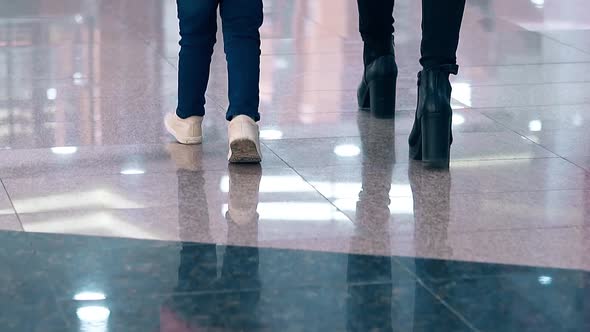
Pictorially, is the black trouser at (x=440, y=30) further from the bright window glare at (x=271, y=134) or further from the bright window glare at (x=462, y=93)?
the bright window glare at (x=462, y=93)

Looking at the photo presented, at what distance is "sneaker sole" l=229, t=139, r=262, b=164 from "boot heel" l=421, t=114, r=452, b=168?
0.47 metres

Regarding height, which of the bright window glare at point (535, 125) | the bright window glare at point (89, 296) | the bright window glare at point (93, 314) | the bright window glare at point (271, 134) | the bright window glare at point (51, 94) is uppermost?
the bright window glare at point (51, 94)

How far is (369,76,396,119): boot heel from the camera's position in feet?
13.2

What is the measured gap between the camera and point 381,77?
4008 millimetres

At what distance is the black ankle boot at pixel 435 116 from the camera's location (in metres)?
3.40

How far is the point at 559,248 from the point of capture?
271cm

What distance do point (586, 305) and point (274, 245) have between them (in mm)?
713

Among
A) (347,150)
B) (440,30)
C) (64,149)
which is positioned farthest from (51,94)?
(440,30)

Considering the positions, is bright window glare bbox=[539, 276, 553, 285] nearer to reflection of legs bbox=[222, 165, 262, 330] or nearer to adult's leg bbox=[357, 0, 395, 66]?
reflection of legs bbox=[222, 165, 262, 330]

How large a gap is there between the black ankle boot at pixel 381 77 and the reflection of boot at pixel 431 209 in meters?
0.59

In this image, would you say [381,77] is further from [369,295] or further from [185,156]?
[369,295]

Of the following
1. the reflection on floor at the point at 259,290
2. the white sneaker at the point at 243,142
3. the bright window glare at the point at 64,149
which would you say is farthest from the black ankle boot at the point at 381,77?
the reflection on floor at the point at 259,290

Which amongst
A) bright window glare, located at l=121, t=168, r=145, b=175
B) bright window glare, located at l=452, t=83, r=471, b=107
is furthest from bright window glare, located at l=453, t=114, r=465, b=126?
bright window glare, located at l=121, t=168, r=145, b=175

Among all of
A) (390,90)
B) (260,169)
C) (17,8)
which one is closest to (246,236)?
(260,169)
